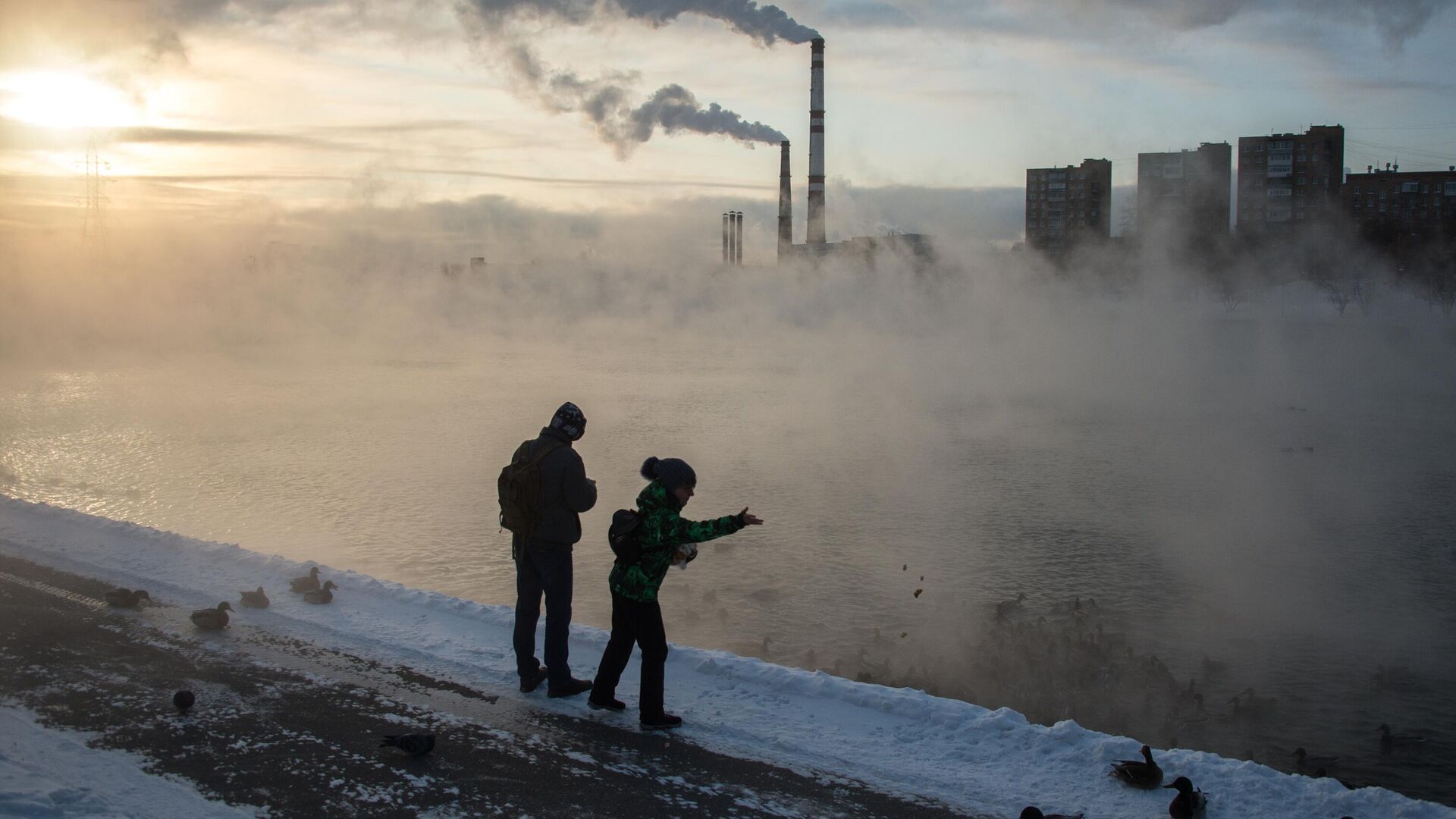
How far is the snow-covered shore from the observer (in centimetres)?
446

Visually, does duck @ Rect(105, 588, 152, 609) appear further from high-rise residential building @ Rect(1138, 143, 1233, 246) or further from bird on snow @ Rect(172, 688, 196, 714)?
high-rise residential building @ Rect(1138, 143, 1233, 246)

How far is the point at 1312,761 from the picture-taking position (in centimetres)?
712

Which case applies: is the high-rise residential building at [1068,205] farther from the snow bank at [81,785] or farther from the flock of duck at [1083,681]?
the snow bank at [81,785]

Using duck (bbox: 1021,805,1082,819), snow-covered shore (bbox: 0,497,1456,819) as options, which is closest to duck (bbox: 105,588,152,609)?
snow-covered shore (bbox: 0,497,1456,819)

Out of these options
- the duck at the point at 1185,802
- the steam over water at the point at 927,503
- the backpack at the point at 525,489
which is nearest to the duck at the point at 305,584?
the steam over water at the point at 927,503

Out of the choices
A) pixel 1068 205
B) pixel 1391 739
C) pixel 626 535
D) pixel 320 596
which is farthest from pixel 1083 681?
pixel 1068 205

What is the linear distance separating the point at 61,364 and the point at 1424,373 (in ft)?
154

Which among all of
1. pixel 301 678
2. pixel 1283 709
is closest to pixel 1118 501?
pixel 1283 709

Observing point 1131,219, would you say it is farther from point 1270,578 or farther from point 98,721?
point 98,721

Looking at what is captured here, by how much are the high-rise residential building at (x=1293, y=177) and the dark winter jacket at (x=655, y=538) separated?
53011 mm

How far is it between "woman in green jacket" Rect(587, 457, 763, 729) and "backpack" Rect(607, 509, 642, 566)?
0.6 inches

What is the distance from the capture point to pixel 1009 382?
3512cm

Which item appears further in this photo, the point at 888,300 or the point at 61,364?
the point at 888,300

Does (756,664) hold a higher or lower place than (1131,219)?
lower
